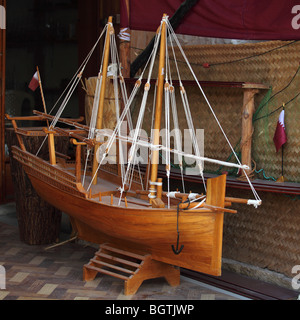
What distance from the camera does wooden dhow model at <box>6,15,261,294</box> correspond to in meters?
4.50

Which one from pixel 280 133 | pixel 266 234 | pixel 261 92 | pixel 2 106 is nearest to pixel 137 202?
pixel 266 234

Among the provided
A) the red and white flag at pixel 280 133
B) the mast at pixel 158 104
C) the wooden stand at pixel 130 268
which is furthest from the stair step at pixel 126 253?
the red and white flag at pixel 280 133

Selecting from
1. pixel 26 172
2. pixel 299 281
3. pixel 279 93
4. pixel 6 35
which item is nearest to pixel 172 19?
pixel 279 93

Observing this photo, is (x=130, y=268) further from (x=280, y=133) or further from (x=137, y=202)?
(x=280, y=133)

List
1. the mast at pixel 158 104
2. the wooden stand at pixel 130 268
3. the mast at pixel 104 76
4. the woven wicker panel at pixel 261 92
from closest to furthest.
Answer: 1. the mast at pixel 158 104
2. the wooden stand at pixel 130 268
3. the woven wicker panel at pixel 261 92
4. the mast at pixel 104 76

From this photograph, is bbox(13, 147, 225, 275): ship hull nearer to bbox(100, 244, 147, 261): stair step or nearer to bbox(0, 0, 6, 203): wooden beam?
bbox(100, 244, 147, 261): stair step

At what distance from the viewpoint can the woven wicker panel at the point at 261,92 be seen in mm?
5094

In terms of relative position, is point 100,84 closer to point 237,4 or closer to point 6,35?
point 237,4

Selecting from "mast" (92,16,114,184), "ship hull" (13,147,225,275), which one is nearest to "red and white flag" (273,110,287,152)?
"ship hull" (13,147,225,275)

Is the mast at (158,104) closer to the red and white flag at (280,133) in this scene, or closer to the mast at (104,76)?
the mast at (104,76)

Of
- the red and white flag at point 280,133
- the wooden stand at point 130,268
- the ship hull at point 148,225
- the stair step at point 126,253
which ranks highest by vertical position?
the red and white flag at point 280,133

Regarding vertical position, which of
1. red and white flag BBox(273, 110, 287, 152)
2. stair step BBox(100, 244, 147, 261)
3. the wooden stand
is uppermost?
red and white flag BBox(273, 110, 287, 152)

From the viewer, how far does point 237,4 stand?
5070 millimetres

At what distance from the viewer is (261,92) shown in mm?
5320
